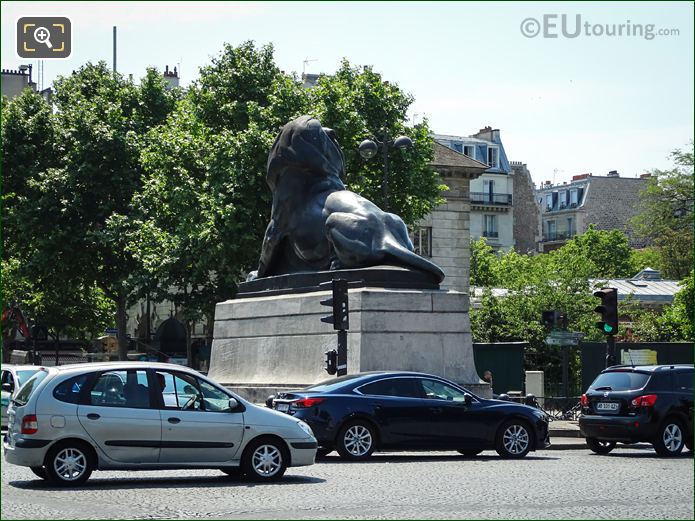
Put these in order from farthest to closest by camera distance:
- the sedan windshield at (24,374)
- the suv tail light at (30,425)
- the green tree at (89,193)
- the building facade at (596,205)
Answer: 1. the building facade at (596,205)
2. the green tree at (89,193)
3. the sedan windshield at (24,374)
4. the suv tail light at (30,425)

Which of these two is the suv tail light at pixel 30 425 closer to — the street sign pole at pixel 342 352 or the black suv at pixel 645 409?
the street sign pole at pixel 342 352

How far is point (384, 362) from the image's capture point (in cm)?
2427

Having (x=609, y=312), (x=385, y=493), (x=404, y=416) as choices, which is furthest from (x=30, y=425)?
(x=609, y=312)

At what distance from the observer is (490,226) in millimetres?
97875

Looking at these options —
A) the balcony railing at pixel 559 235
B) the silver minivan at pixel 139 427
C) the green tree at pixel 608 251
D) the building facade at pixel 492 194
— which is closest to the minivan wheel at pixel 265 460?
the silver minivan at pixel 139 427

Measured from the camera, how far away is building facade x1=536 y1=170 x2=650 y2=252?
109625 millimetres

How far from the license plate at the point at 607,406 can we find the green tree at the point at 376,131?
76.7 feet

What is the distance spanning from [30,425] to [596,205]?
98847mm

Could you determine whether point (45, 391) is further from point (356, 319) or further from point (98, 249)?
point (98, 249)

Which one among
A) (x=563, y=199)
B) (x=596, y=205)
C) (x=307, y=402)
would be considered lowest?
(x=307, y=402)

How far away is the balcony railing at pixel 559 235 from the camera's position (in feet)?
364

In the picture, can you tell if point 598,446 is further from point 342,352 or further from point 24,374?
point 24,374

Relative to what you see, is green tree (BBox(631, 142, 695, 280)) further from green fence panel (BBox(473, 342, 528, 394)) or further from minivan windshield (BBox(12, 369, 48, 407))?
minivan windshield (BBox(12, 369, 48, 407))

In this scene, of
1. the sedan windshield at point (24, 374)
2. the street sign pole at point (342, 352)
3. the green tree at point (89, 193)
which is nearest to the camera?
the street sign pole at point (342, 352)
